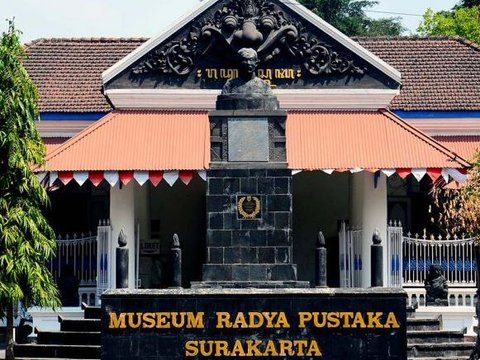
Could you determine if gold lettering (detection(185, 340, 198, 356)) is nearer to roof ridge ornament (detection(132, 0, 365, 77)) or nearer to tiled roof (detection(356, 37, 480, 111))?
roof ridge ornament (detection(132, 0, 365, 77))

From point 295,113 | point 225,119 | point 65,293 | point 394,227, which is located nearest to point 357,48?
point 295,113

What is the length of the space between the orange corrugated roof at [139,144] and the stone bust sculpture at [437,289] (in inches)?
180

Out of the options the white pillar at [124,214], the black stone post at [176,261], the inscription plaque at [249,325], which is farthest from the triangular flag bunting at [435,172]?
the black stone post at [176,261]

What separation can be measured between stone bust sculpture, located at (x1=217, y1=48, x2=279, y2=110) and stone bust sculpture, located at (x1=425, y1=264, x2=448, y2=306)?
5493mm

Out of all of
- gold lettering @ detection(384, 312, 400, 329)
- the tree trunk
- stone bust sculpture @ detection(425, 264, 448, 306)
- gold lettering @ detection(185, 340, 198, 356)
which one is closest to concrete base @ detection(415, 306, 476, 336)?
stone bust sculpture @ detection(425, 264, 448, 306)

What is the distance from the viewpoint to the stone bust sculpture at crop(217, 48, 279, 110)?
19.4 m

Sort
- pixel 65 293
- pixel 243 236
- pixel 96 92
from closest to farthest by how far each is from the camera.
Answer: pixel 243 236, pixel 65 293, pixel 96 92

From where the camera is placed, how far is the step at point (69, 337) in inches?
801

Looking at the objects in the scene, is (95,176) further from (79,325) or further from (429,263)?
(429,263)

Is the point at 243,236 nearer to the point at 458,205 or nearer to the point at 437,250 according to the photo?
the point at 458,205

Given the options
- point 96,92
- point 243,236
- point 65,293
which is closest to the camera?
point 243,236

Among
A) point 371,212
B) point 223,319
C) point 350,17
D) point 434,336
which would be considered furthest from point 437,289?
point 350,17

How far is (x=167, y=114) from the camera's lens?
78.4ft

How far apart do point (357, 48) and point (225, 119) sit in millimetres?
5244
